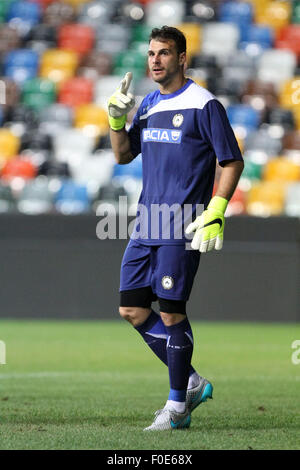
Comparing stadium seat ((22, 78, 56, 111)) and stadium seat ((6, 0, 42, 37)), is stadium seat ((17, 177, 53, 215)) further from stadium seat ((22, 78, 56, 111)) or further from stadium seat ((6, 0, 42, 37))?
stadium seat ((6, 0, 42, 37))

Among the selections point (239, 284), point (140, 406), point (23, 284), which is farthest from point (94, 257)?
point (140, 406)

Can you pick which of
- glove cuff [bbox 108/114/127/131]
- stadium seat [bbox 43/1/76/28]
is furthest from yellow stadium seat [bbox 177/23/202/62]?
glove cuff [bbox 108/114/127/131]

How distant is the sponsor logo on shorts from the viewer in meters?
6.30

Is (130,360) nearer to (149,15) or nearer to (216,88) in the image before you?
(216,88)

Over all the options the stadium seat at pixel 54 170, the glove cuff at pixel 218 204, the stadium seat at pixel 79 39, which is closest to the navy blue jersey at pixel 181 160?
the glove cuff at pixel 218 204

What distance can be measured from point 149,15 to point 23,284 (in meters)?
7.26

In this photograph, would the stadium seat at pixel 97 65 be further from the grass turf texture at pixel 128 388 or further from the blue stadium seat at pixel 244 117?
the grass turf texture at pixel 128 388

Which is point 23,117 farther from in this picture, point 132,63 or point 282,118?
point 282,118

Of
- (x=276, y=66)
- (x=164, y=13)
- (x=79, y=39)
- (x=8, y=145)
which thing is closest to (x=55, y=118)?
(x=8, y=145)

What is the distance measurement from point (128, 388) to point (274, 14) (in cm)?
1183

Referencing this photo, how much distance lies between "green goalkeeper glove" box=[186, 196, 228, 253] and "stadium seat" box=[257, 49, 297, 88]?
1166cm

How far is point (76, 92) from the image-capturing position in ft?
58.0

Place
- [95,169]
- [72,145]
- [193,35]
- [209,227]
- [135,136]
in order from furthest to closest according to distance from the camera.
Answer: [193,35], [72,145], [95,169], [135,136], [209,227]

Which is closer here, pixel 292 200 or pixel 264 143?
pixel 292 200
